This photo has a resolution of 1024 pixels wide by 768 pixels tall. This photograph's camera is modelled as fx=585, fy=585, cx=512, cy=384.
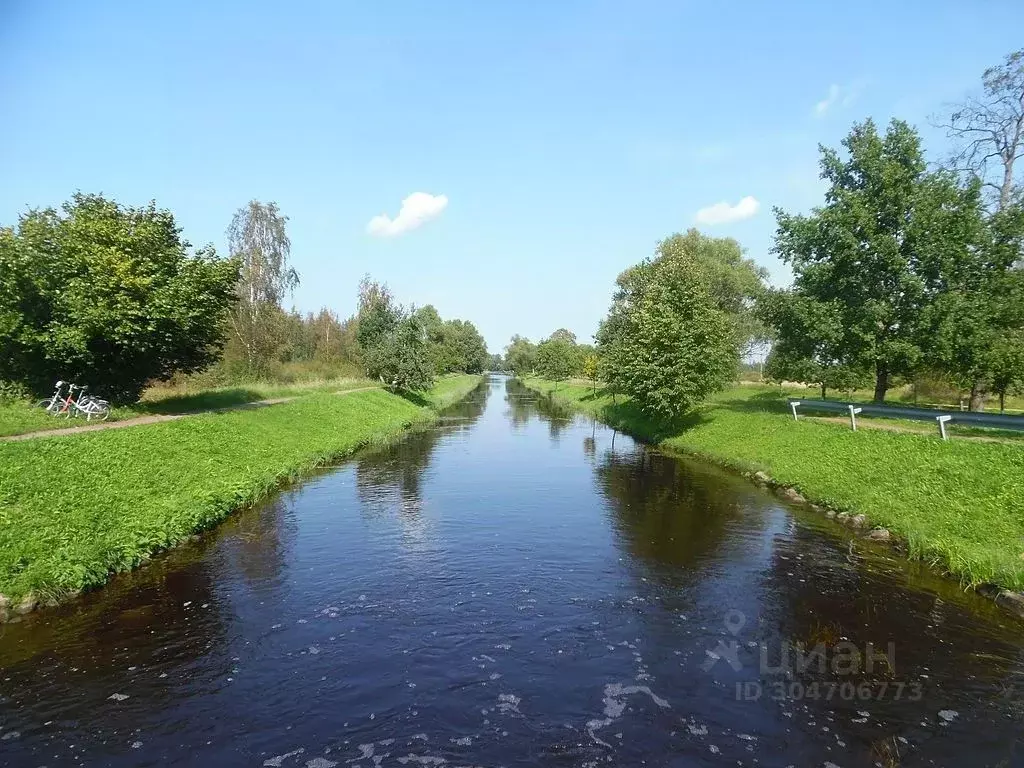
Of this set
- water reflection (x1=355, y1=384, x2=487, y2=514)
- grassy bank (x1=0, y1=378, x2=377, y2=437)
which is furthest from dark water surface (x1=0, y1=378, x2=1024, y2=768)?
grassy bank (x1=0, y1=378, x2=377, y2=437)

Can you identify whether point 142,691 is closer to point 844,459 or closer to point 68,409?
point 68,409

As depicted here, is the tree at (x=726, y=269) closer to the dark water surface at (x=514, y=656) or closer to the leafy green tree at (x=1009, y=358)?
the leafy green tree at (x=1009, y=358)

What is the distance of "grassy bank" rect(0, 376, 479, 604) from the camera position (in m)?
12.5

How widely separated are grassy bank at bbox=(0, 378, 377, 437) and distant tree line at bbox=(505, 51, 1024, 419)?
25.3 metres

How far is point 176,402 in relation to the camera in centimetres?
3275

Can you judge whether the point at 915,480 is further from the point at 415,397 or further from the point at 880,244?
the point at 415,397

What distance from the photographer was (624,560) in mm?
15414

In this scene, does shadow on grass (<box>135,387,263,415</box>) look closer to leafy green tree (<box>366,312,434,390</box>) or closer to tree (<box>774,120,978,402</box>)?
leafy green tree (<box>366,312,434,390</box>)

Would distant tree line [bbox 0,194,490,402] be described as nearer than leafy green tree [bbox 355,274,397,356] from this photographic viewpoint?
Yes

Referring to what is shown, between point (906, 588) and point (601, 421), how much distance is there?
128 ft

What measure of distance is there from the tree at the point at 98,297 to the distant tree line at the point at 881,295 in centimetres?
2434

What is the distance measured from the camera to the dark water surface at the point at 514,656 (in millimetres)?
8102

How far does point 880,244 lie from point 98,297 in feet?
122

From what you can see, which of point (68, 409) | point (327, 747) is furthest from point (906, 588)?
point (68, 409)
